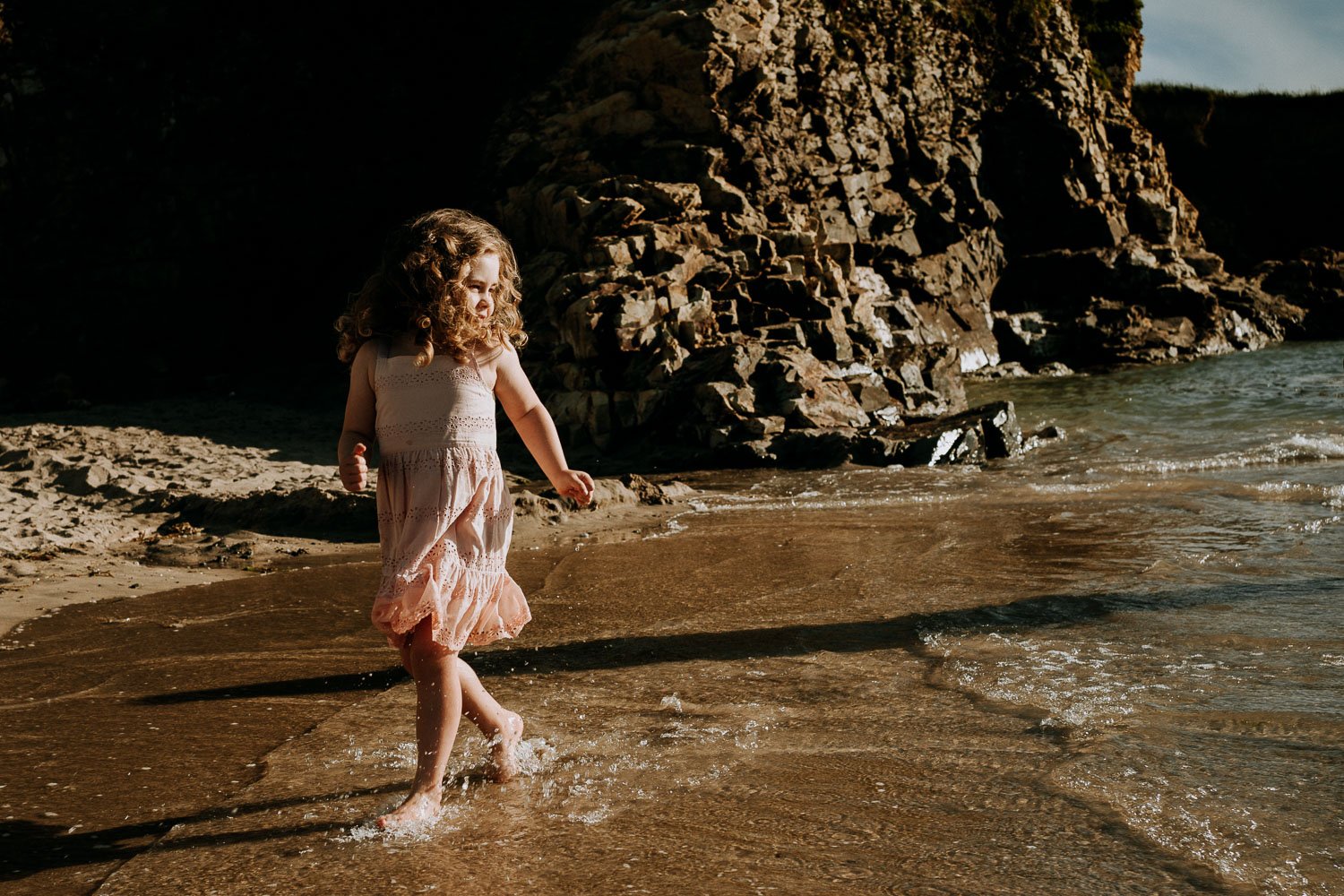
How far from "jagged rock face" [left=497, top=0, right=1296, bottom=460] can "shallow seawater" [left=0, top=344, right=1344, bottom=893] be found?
5.51 m

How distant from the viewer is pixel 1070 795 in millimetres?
3012

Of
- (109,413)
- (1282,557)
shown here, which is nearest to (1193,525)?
(1282,557)

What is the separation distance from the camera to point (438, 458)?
3219 millimetres

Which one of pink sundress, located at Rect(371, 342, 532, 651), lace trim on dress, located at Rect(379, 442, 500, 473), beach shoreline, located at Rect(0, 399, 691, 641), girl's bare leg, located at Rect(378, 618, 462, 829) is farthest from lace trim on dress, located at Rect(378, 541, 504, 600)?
beach shoreline, located at Rect(0, 399, 691, 641)

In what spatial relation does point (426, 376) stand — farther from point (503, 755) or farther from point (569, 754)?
point (569, 754)

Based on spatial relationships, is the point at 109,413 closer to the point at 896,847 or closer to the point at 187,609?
the point at 187,609

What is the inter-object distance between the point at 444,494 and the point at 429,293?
581 mm

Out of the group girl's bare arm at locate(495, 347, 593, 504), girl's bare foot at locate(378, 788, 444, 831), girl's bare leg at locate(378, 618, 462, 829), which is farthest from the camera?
girl's bare arm at locate(495, 347, 593, 504)

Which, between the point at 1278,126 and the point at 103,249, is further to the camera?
the point at 1278,126

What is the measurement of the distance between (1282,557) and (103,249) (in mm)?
18613

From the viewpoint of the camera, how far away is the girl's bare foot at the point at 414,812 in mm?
2930

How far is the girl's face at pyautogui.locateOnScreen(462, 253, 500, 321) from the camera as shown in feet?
10.8

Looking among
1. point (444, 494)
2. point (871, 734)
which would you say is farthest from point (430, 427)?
point (871, 734)

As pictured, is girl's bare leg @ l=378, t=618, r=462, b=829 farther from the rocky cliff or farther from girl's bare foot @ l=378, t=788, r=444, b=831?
the rocky cliff
